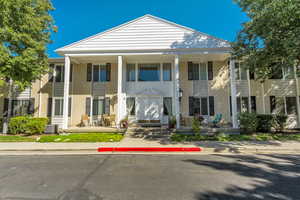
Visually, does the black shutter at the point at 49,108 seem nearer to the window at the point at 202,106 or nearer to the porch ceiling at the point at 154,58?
the porch ceiling at the point at 154,58

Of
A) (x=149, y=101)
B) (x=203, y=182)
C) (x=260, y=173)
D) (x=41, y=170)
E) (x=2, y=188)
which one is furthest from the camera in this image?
(x=149, y=101)

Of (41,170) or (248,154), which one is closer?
(41,170)

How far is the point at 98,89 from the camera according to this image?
45.3 ft

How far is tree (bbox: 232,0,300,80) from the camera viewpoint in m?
7.34

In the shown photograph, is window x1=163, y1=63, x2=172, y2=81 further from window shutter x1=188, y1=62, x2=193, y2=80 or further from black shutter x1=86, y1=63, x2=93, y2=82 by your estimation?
black shutter x1=86, y1=63, x2=93, y2=82

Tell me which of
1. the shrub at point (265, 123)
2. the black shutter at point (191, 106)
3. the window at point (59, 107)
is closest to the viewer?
the shrub at point (265, 123)

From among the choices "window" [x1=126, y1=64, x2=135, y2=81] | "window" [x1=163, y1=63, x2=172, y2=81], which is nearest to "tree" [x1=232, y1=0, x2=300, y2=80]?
"window" [x1=163, y1=63, x2=172, y2=81]

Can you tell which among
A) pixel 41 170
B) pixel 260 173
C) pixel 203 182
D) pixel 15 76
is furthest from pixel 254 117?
pixel 15 76

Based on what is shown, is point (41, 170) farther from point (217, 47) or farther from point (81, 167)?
point (217, 47)

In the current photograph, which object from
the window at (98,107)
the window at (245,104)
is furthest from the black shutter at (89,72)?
the window at (245,104)

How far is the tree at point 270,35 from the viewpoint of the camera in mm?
7336

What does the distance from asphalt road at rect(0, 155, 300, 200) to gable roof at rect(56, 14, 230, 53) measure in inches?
344

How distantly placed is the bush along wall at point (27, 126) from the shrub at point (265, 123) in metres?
16.1

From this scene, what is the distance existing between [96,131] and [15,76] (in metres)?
6.95
